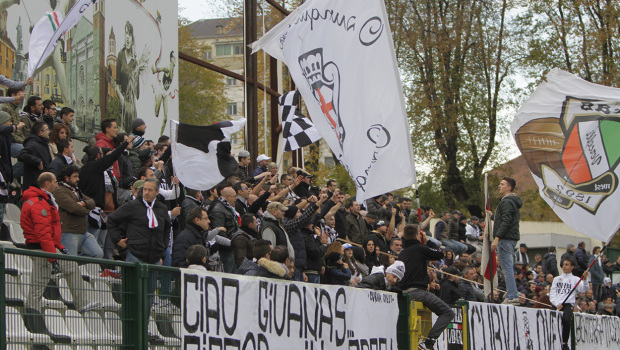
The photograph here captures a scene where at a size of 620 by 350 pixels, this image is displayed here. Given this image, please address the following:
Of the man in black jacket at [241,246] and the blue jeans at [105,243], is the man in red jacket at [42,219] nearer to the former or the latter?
the blue jeans at [105,243]

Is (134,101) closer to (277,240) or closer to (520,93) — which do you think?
(277,240)

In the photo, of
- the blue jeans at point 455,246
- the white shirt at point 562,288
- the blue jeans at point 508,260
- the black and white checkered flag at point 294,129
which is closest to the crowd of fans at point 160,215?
the white shirt at point 562,288

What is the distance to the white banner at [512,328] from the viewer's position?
45.8ft

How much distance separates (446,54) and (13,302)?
36.1 metres

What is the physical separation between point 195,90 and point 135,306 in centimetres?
4312

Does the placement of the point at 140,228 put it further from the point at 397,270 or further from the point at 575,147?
the point at 575,147

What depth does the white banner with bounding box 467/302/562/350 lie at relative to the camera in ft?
45.8

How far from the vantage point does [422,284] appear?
41.0 feet

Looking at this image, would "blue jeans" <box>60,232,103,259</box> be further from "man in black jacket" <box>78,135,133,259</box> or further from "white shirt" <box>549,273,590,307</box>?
"white shirt" <box>549,273,590,307</box>

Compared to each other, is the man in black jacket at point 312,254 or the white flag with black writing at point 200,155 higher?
the white flag with black writing at point 200,155

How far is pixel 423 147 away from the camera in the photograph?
41375 millimetres

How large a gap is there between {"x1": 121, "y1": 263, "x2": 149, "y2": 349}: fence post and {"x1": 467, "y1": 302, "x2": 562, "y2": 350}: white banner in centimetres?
694

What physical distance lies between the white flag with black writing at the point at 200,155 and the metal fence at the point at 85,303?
477 cm

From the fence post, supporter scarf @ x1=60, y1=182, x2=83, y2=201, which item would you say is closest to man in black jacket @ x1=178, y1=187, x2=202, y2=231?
supporter scarf @ x1=60, y1=182, x2=83, y2=201
